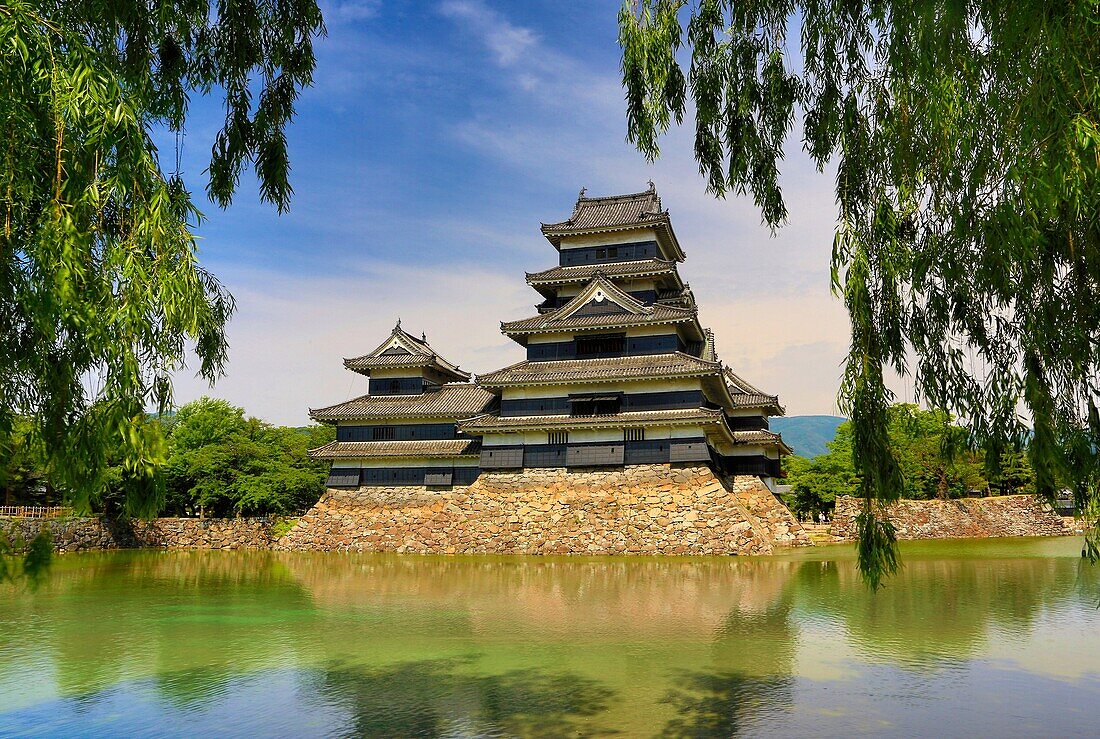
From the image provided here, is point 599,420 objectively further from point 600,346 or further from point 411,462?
point 411,462

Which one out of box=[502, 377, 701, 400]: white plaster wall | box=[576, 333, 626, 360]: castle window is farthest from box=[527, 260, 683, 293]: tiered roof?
box=[502, 377, 701, 400]: white plaster wall

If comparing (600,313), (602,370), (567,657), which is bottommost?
(567,657)

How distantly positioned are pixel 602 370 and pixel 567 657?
18048mm

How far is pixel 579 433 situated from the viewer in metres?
28.1

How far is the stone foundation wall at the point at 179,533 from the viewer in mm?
32656

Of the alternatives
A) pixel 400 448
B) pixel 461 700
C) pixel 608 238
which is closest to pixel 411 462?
pixel 400 448

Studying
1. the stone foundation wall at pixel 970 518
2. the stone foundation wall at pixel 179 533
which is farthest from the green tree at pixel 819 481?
the stone foundation wall at pixel 179 533

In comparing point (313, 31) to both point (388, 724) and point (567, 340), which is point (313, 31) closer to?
point (388, 724)

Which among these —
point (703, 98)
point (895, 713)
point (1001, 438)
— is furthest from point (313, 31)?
point (895, 713)

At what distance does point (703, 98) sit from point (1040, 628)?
34.8ft

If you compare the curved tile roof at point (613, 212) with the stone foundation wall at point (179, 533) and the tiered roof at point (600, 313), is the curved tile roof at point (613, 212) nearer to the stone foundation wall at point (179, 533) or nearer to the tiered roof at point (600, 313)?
the tiered roof at point (600, 313)

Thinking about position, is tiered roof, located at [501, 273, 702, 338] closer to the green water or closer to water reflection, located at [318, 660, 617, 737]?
the green water

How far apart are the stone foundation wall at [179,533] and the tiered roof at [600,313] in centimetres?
1602

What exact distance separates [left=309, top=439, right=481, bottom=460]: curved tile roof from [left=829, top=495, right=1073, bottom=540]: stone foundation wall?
51.4 feet
